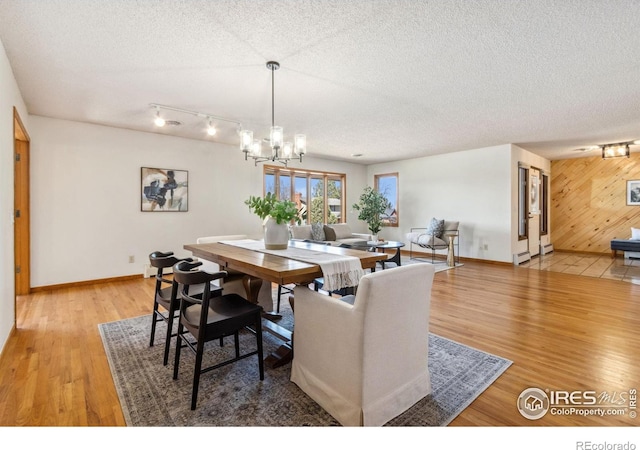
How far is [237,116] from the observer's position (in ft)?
13.9

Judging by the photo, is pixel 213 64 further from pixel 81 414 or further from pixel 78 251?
pixel 78 251

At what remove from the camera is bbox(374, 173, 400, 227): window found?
8.14m

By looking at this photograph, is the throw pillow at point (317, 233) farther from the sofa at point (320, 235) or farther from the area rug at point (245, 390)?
the area rug at point (245, 390)

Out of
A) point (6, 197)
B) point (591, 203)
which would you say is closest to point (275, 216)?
point (6, 197)

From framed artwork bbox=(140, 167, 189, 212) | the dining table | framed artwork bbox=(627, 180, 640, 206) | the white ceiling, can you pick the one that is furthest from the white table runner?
framed artwork bbox=(627, 180, 640, 206)

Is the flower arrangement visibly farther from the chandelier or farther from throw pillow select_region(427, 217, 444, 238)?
throw pillow select_region(427, 217, 444, 238)

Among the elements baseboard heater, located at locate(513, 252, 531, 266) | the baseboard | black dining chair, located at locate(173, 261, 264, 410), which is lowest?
the baseboard

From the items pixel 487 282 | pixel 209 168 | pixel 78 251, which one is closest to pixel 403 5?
pixel 487 282

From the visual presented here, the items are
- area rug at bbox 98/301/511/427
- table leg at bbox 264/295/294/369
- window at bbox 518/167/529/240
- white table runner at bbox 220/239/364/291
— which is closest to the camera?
area rug at bbox 98/301/511/427

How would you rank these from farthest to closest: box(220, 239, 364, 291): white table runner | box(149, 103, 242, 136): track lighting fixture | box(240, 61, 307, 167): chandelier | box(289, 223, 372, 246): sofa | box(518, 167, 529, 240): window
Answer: box(518, 167, 529, 240): window < box(289, 223, 372, 246): sofa < box(149, 103, 242, 136): track lighting fixture < box(240, 61, 307, 167): chandelier < box(220, 239, 364, 291): white table runner

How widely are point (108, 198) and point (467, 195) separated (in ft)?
21.8

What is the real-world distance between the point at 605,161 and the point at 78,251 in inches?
422

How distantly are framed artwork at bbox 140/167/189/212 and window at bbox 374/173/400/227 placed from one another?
15.7 ft

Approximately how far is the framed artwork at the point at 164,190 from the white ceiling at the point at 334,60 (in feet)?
2.73
